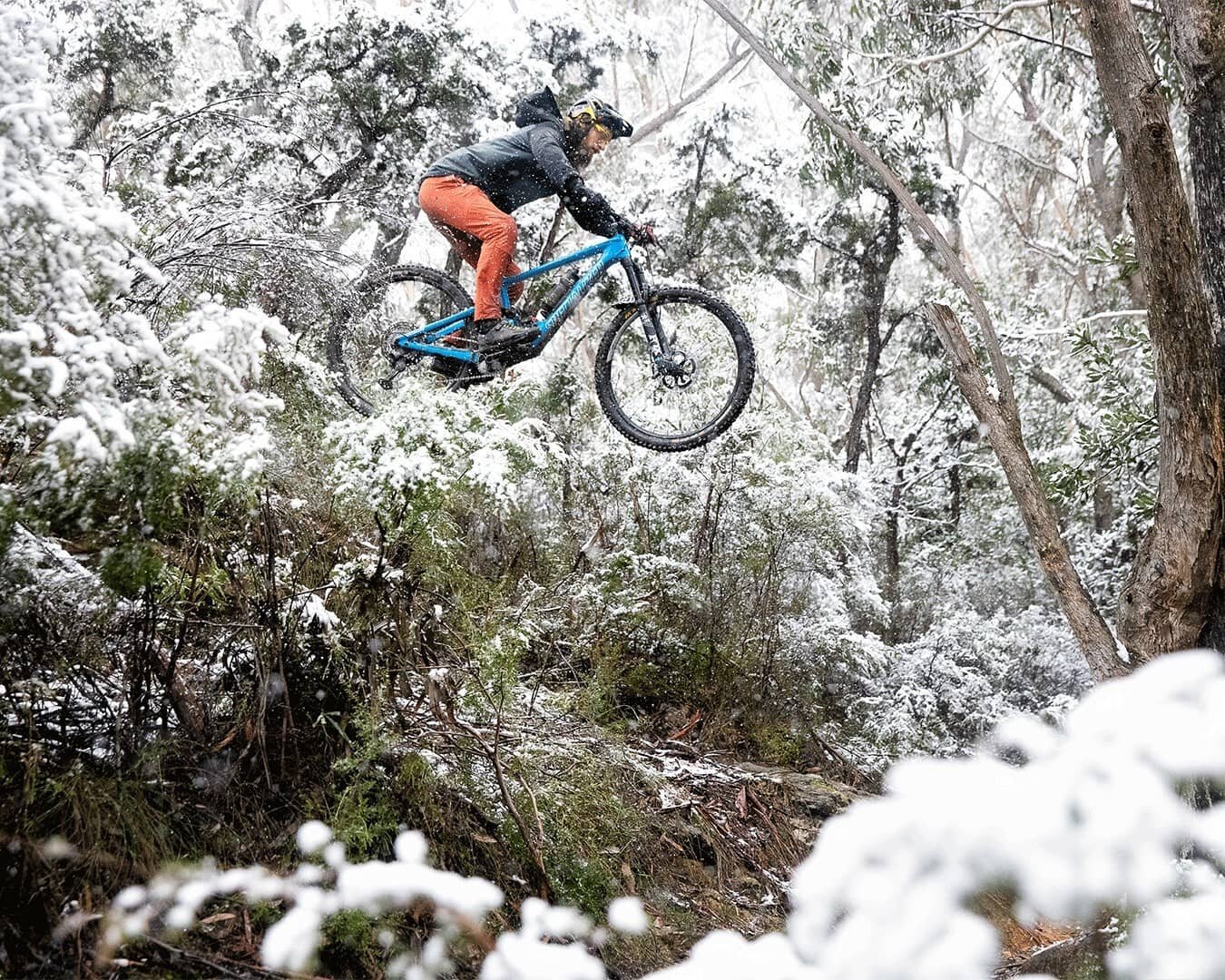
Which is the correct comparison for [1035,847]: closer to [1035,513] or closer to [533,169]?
[1035,513]

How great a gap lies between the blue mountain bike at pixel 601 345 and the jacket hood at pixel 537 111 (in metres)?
0.66

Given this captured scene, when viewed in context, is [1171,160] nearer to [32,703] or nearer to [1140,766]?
[1140,766]

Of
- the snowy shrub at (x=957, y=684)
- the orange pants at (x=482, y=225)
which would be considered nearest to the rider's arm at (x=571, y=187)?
the orange pants at (x=482, y=225)

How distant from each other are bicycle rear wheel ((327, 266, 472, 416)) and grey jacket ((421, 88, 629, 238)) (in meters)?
0.61

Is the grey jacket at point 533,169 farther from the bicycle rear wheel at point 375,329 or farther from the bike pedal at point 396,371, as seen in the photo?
the bike pedal at point 396,371

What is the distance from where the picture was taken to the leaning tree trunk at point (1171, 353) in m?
3.32

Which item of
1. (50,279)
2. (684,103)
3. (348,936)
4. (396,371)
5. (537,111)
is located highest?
(684,103)

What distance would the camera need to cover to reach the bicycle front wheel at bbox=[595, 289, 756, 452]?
4160 mm

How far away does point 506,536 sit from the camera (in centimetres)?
516

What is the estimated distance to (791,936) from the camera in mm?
845

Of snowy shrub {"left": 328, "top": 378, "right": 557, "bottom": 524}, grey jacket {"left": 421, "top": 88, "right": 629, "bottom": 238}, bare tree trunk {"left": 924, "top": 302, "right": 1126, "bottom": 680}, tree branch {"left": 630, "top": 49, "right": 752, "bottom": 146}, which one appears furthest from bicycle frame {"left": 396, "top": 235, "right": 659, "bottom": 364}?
tree branch {"left": 630, "top": 49, "right": 752, "bottom": 146}

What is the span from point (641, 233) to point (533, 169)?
0.70 metres

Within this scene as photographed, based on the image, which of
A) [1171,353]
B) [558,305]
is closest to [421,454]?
[558,305]

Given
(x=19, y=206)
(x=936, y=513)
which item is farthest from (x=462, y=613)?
(x=936, y=513)
